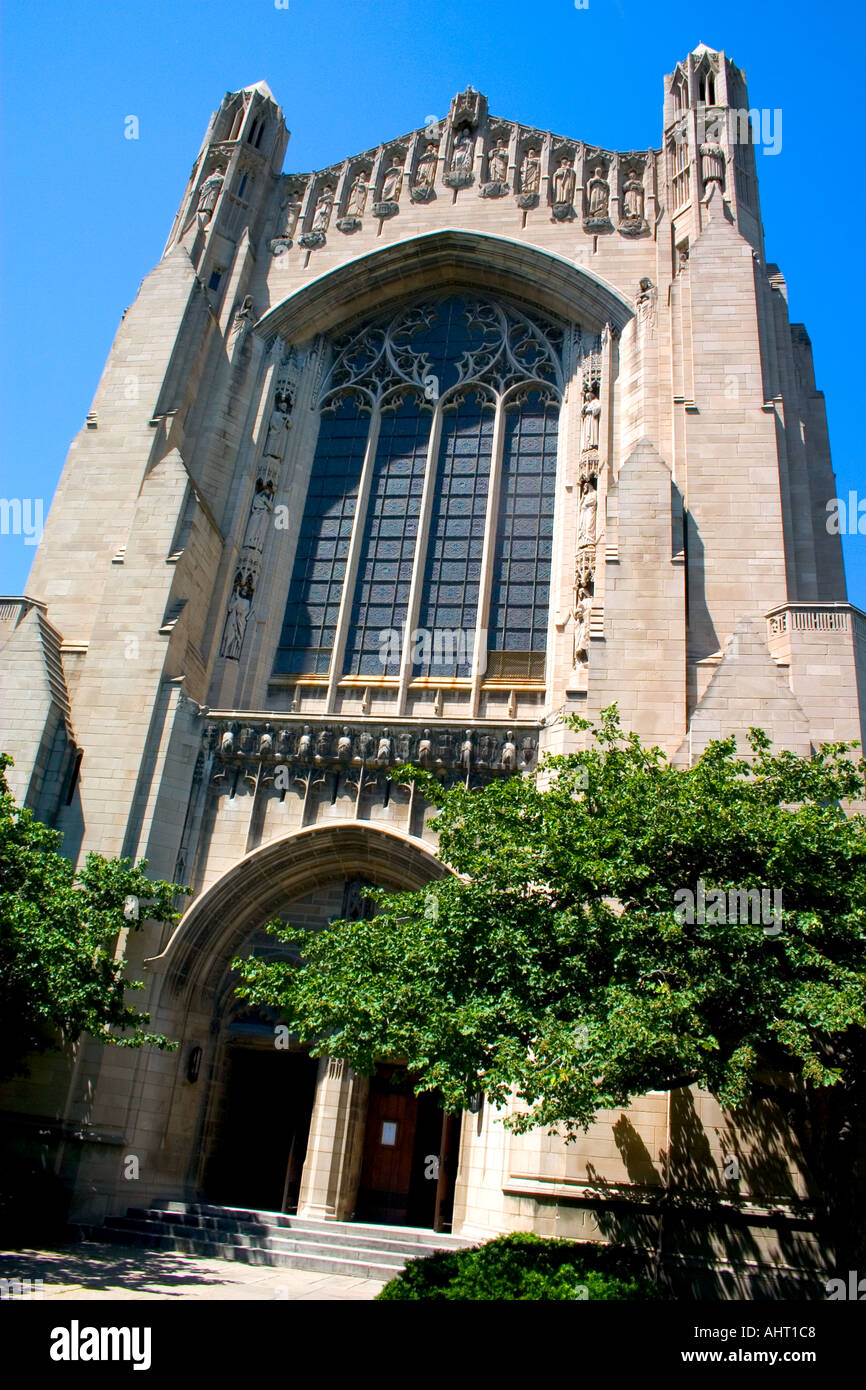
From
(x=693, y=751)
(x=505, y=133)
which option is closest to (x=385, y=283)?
(x=505, y=133)

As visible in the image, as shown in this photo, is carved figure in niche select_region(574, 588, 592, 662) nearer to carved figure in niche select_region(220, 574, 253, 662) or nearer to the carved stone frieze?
the carved stone frieze

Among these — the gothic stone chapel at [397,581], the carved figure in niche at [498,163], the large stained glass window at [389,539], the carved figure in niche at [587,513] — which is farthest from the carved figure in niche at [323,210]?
the carved figure in niche at [587,513]

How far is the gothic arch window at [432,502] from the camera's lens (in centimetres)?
1992

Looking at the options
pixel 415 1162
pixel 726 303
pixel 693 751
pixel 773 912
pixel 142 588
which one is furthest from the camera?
pixel 726 303

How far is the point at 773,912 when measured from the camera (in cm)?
1006

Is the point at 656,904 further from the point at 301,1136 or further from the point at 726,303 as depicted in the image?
the point at 726,303

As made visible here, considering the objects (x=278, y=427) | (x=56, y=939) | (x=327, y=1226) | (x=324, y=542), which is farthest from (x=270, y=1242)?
(x=278, y=427)

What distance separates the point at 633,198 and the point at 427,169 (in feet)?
17.5

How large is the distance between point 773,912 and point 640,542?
7.94 m

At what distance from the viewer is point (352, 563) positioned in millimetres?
20828

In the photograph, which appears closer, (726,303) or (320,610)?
(726,303)

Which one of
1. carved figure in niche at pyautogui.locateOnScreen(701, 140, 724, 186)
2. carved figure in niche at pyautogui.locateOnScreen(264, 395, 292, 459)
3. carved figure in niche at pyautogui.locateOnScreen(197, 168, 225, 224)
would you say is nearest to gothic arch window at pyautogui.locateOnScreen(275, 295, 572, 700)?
carved figure in niche at pyautogui.locateOnScreen(264, 395, 292, 459)

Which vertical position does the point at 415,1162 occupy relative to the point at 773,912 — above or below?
below

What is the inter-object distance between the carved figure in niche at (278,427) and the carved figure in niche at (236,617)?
3.31m
